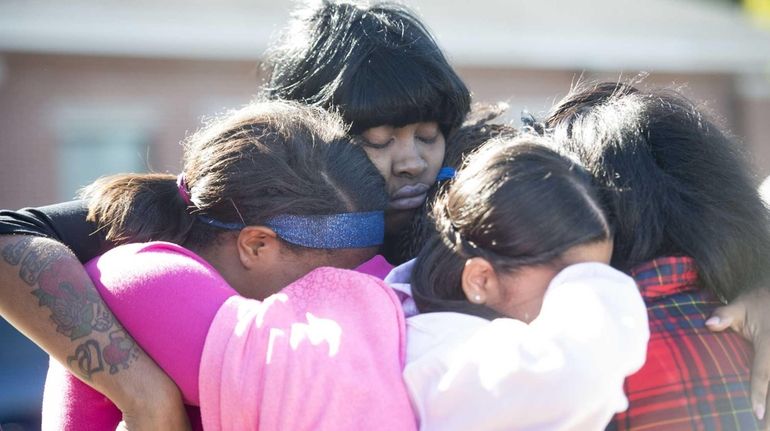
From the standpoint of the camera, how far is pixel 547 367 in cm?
161

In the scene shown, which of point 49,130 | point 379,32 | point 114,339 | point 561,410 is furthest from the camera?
point 49,130

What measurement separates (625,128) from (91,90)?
29.0 feet

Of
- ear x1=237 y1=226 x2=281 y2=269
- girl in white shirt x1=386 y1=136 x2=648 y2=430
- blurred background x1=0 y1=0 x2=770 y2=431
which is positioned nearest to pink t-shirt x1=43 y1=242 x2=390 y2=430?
ear x1=237 y1=226 x2=281 y2=269

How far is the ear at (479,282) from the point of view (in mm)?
1872

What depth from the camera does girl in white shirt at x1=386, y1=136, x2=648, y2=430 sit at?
1.62 metres

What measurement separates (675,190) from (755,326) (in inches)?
12.5

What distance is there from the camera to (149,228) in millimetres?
2170

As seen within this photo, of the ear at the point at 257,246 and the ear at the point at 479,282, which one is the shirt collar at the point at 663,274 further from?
the ear at the point at 257,246

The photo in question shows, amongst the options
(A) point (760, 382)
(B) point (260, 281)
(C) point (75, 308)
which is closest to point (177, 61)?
(B) point (260, 281)

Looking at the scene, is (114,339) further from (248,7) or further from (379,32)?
(248,7)

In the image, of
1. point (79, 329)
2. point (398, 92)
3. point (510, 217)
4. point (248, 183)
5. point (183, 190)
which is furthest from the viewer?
point (398, 92)

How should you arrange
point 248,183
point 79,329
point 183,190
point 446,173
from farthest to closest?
point 446,173 → point 183,190 → point 248,183 → point 79,329

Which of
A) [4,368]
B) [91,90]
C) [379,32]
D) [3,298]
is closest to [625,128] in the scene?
[379,32]

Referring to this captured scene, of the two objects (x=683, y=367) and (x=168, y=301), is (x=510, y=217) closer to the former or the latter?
(x=683, y=367)
